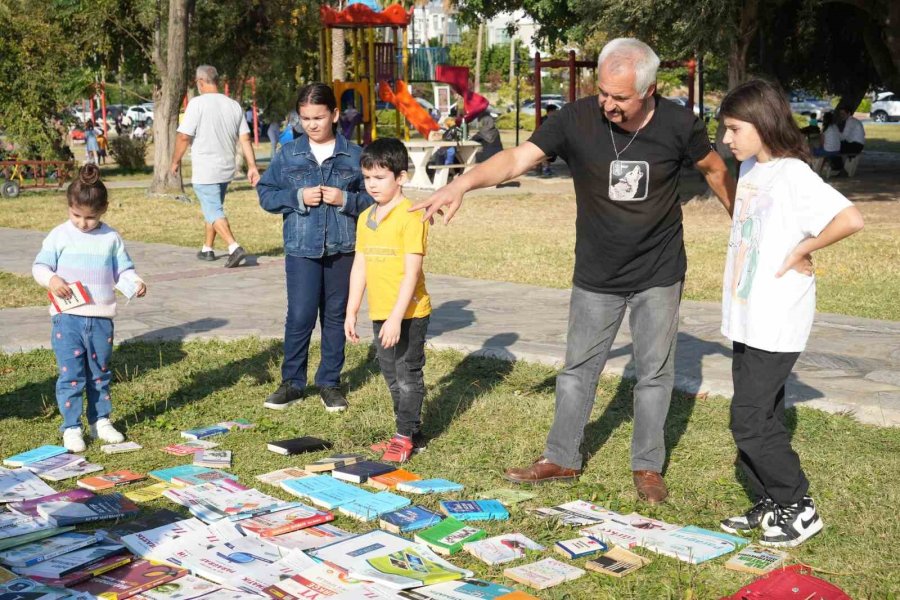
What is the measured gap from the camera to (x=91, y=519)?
14.7 ft

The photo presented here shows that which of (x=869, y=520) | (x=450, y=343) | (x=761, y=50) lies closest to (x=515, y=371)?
(x=450, y=343)

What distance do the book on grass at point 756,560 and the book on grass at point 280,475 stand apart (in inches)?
79.9

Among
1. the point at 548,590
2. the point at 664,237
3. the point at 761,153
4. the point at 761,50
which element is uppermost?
the point at 761,50

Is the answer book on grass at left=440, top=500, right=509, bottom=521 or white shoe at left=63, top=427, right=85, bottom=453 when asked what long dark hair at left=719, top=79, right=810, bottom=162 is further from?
white shoe at left=63, top=427, right=85, bottom=453

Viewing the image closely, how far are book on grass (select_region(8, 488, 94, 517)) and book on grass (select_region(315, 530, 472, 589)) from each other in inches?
51.3

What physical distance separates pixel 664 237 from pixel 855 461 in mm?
1526

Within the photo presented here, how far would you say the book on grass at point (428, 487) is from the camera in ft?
15.9

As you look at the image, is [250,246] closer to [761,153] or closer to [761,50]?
[761,153]

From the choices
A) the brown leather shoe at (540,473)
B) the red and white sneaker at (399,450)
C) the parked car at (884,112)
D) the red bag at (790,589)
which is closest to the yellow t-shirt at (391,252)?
the red and white sneaker at (399,450)

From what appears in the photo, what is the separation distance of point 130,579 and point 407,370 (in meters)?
1.97

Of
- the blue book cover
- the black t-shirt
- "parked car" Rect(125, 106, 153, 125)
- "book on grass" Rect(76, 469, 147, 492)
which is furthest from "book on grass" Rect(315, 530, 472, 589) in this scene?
"parked car" Rect(125, 106, 153, 125)

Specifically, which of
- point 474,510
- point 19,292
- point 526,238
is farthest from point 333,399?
point 526,238

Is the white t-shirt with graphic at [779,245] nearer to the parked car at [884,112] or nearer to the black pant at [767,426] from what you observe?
the black pant at [767,426]

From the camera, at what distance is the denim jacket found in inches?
242
